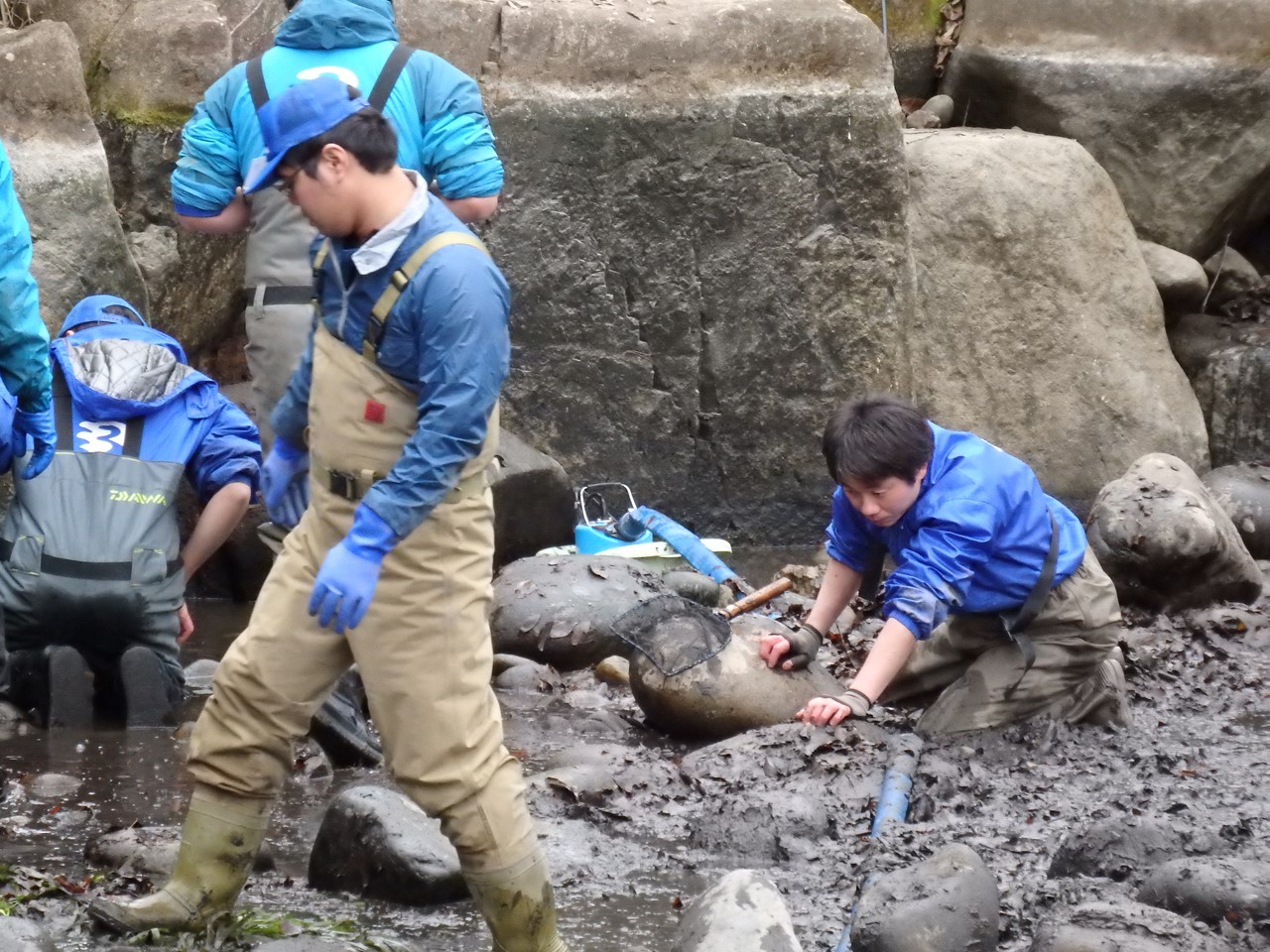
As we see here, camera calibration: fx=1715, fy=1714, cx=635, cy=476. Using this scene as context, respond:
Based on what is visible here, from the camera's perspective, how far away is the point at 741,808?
4.38 meters

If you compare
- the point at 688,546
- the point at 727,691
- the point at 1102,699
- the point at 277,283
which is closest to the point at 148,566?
the point at 277,283

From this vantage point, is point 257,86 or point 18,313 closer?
point 18,313

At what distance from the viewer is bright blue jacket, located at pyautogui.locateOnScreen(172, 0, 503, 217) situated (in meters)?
4.75

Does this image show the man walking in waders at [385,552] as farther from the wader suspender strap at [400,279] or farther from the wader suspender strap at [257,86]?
the wader suspender strap at [257,86]

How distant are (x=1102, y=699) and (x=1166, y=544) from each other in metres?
1.70

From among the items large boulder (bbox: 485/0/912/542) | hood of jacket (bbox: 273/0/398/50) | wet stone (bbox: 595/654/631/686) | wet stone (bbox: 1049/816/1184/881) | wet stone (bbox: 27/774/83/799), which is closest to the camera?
wet stone (bbox: 1049/816/1184/881)

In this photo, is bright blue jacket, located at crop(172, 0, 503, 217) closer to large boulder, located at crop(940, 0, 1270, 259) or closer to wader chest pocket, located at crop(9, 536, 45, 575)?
wader chest pocket, located at crop(9, 536, 45, 575)

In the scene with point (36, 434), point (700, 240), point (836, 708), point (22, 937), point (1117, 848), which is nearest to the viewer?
point (22, 937)

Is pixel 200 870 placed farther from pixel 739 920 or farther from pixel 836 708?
pixel 836 708

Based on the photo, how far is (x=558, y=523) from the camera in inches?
305

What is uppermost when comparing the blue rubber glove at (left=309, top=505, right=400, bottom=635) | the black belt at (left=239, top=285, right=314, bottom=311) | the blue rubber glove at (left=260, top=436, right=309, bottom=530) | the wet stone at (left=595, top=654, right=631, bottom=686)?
the blue rubber glove at (left=309, top=505, right=400, bottom=635)

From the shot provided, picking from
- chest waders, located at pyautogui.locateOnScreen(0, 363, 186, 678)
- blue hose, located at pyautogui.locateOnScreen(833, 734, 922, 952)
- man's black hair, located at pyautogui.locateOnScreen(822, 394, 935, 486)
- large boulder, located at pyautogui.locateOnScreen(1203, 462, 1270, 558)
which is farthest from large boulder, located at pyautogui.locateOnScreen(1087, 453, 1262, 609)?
chest waders, located at pyautogui.locateOnScreen(0, 363, 186, 678)

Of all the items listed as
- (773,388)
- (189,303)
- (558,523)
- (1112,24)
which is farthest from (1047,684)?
(1112,24)

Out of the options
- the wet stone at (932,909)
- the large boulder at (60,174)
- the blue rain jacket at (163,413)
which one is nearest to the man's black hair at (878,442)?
the wet stone at (932,909)
